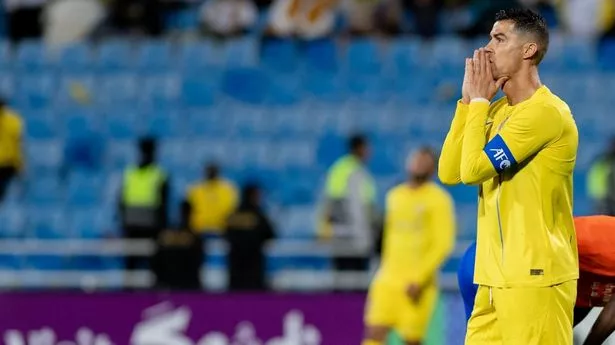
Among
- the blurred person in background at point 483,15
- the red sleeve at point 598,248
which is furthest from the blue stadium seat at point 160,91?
the red sleeve at point 598,248

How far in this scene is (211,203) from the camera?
1367cm

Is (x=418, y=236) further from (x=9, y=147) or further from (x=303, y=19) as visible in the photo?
(x=303, y=19)

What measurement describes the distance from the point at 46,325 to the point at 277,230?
3.31 meters

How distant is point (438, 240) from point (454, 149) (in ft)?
16.5

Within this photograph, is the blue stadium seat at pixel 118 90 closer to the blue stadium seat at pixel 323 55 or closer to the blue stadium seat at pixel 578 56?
the blue stadium seat at pixel 323 55

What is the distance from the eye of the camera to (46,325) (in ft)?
36.8

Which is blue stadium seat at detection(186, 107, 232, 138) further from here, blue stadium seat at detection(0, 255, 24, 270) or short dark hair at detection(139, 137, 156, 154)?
blue stadium seat at detection(0, 255, 24, 270)

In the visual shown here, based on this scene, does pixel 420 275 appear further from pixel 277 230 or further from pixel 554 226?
pixel 554 226

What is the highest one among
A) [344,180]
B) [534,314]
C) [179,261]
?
[534,314]

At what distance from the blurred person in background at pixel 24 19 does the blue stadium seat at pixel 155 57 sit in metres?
1.46

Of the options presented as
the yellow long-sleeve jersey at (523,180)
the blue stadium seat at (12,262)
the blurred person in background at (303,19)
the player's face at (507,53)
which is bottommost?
the blue stadium seat at (12,262)

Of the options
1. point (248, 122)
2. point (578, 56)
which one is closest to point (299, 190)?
point (248, 122)

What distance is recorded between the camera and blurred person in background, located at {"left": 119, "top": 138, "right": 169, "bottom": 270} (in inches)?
508

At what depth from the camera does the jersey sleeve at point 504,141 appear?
5098mm
